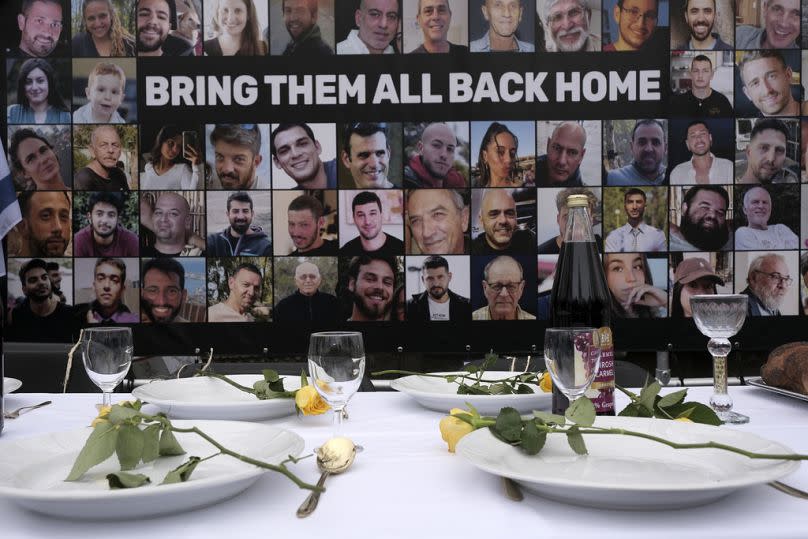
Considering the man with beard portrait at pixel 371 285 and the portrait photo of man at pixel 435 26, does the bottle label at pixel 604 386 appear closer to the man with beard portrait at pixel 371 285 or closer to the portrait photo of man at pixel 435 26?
the man with beard portrait at pixel 371 285

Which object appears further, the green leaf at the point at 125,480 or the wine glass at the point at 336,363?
the wine glass at the point at 336,363

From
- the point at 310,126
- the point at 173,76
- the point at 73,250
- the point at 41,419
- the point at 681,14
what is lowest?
the point at 41,419

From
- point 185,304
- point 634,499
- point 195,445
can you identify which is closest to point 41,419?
point 195,445

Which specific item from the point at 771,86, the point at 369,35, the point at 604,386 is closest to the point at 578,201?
the point at 604,386

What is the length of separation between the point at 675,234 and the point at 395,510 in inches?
108

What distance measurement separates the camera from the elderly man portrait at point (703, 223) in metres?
3.05

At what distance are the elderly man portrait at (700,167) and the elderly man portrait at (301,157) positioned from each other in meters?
1.50

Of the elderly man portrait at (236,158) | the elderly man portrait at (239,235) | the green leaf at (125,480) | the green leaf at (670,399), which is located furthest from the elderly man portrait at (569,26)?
the green leaf at (125,480)

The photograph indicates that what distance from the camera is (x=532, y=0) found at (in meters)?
3.05

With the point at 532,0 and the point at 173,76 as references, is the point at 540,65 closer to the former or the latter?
the point at 532,0

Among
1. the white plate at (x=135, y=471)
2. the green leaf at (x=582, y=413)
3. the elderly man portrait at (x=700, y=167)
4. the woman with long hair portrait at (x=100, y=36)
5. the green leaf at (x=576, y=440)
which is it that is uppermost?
the woman with long hair portrait at (x=100, y=36)

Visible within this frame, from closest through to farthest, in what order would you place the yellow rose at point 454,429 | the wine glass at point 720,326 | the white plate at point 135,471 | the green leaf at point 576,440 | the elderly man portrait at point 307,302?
the white plate at point 135,471, the green leaf at point 576,440, the yellow rose at point 454,429, the wine glass at point 720,326, the elderly man portrait at point 307,302

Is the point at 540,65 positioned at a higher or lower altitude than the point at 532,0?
lower

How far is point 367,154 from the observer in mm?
3059
